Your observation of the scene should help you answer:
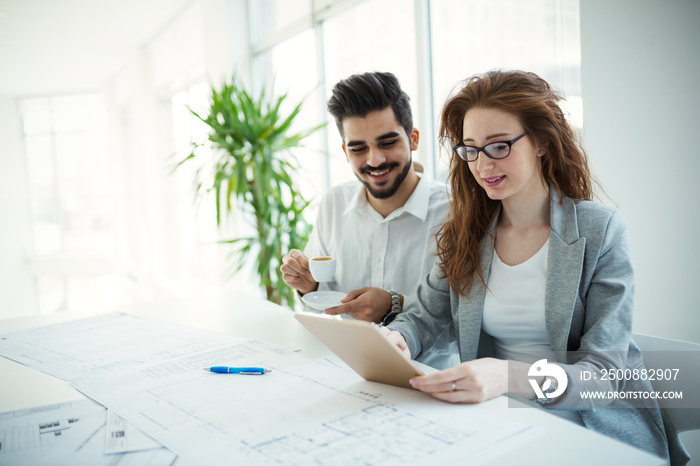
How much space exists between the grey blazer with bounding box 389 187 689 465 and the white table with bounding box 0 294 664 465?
10.8 inches

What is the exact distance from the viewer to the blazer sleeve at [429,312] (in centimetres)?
154

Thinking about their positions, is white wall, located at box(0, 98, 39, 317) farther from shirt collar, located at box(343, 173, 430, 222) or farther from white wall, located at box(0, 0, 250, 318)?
shirt collar, located at box(343, 173, 430, 222)

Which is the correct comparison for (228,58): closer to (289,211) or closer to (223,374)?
(289,211)

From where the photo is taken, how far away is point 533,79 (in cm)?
141

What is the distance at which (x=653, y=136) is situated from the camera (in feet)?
5.75

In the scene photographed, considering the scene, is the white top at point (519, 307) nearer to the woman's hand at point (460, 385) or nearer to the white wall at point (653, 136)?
the woman's hand at point (460, 385)

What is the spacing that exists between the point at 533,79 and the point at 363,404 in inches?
39.9

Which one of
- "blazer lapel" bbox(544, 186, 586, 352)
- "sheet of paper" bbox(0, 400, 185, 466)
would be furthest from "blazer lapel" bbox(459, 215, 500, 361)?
"sheet of paper" bbox(0, 400, 185, 466)

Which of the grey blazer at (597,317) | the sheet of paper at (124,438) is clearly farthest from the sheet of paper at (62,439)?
the grey blazer at (597,317)

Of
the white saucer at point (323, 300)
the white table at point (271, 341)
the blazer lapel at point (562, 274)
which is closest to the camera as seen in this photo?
the white table at point (271, 341)

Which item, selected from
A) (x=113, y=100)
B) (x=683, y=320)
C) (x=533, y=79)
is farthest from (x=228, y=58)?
(x=113, y=100)

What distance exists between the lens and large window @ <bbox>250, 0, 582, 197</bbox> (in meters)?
2.22

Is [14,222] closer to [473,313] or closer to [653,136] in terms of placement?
[473,313]

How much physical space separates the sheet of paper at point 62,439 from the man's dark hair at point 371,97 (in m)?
1.35
